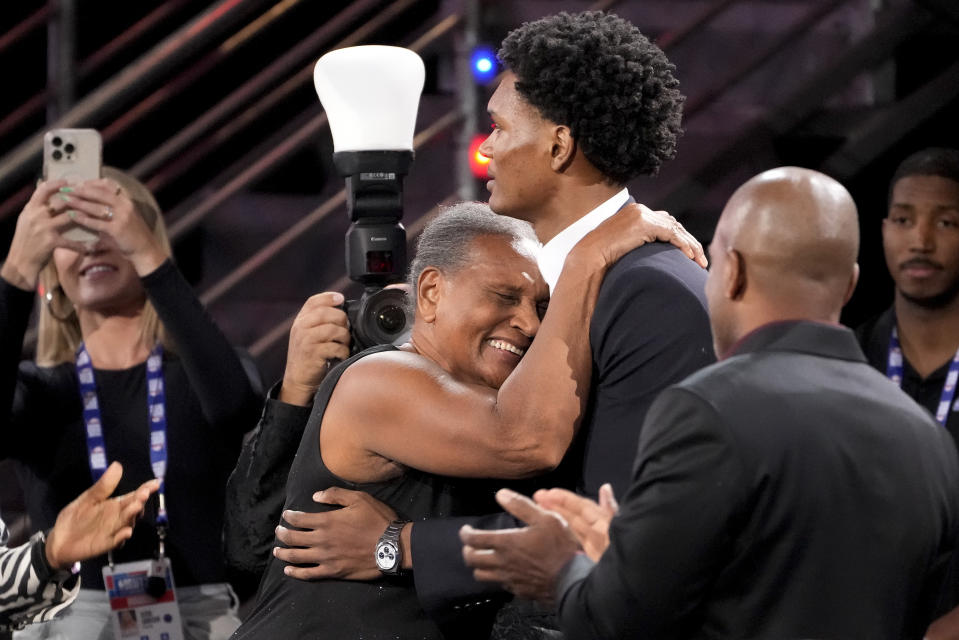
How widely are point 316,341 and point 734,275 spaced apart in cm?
113

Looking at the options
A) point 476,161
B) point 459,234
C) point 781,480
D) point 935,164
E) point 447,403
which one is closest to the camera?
point 781,480

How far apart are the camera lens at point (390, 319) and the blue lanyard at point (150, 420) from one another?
879 mm

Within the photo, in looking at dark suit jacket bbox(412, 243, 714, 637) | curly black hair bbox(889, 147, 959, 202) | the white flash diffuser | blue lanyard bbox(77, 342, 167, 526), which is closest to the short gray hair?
the white flash diffuser

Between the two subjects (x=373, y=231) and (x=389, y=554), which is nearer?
(x=389, y=554)

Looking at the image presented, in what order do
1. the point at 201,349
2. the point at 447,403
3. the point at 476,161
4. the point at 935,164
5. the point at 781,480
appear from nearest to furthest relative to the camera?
the point at 781,480
the point at 447,403
the point at 201,349
the point at 935,164
the point at 476,161

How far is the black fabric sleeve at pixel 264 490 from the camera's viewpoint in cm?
268

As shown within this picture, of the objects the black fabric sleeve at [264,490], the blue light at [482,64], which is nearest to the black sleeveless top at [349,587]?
the black fabric sleeve at [264,490]

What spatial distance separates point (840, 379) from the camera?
1736 mm

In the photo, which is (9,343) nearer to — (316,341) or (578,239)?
(316,341)

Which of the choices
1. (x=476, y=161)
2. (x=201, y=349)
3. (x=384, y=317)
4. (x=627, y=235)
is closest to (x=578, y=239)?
(x=627, y=235)

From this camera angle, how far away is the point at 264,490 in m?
2.69

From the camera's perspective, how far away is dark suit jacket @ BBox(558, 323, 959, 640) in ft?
5.42

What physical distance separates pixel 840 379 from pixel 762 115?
3238 mm

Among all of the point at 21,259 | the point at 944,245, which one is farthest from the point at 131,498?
the point at 944,245
